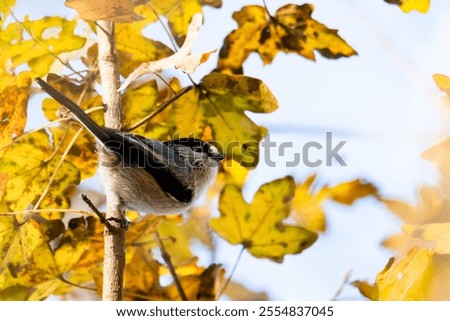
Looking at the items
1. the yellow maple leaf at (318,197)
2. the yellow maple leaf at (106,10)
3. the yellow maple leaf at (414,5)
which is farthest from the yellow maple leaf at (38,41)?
the yellow maple leaf at (414,5)

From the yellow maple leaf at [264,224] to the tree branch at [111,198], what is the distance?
20cm

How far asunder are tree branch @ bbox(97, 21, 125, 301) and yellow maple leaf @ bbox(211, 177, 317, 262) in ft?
0.64

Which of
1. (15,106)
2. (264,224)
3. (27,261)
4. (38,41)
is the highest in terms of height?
(38,41)

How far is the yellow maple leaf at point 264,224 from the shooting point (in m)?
1.13

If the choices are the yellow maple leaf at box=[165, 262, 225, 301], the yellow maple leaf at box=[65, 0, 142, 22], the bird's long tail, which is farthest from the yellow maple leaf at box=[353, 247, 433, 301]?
the yellow maple leaf at box=[65, 0, 142, 22]

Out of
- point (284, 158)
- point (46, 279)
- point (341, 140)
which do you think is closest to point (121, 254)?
point (46, 279)

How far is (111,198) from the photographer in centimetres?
109

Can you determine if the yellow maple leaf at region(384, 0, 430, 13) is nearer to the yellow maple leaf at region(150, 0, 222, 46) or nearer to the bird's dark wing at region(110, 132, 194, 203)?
the yellow maple leaf at region(150, 0, 222, 46)

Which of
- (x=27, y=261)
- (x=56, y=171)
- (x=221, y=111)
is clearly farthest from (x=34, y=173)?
(x=221, y=111)

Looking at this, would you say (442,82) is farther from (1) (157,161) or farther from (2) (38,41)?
(2) (38,41)

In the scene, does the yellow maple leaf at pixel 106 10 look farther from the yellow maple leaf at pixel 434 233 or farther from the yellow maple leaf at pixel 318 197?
the yellow maple leaf at pixel 434 233

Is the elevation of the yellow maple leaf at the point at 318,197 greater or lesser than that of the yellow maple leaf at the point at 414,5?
lesser

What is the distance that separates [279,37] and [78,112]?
425mm
